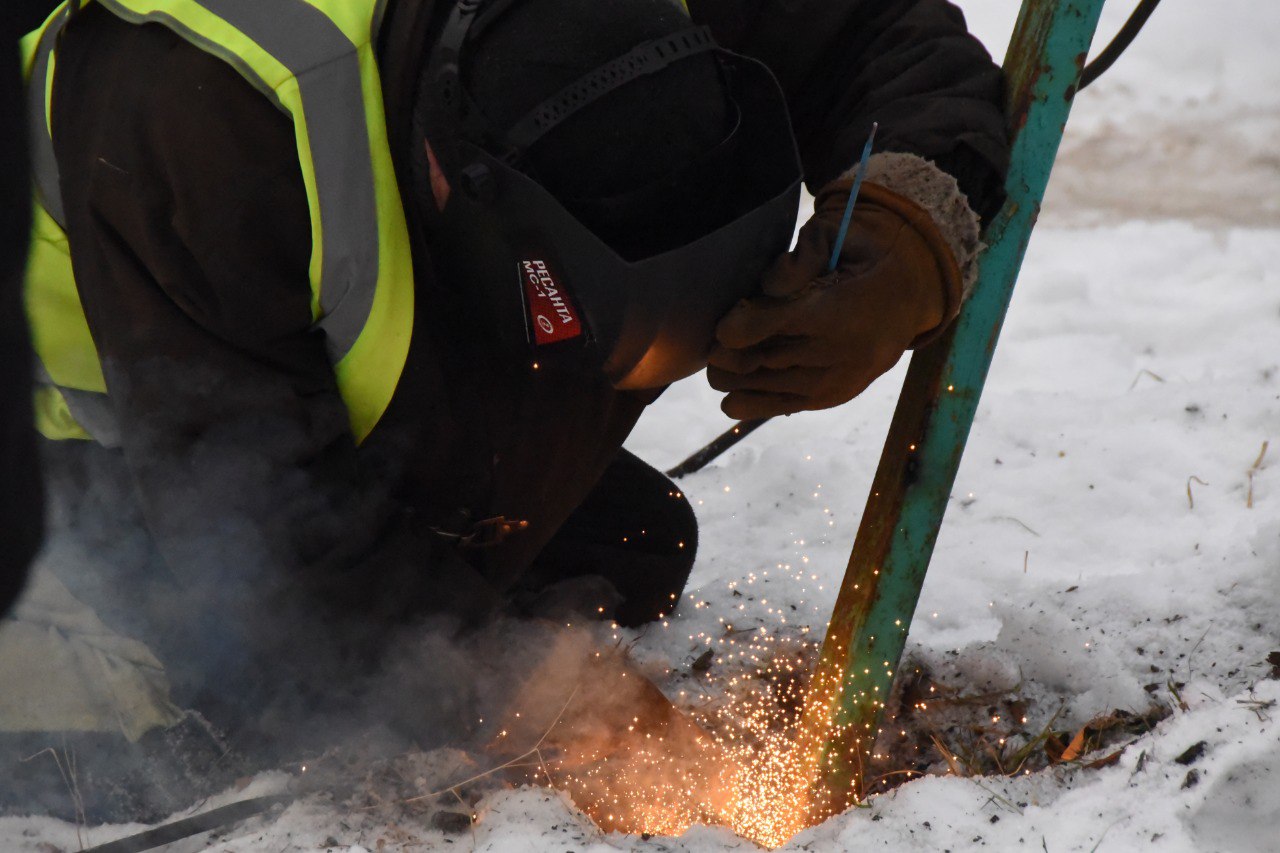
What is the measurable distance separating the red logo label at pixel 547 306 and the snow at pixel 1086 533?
72cm

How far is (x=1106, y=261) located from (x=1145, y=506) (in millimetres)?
1389

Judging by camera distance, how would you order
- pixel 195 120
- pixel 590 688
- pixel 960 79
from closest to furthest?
pixel 195 120 → pixel 960 79 → pixel 590 688

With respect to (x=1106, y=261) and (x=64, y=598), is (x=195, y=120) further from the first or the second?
(x=1106, y=261)

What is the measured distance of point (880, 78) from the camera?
1874mm

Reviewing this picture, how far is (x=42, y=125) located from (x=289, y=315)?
1.35 feet

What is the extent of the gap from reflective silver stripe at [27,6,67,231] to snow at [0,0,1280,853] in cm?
95

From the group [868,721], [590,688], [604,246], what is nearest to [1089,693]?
[868,721]

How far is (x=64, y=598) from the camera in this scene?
2006mm

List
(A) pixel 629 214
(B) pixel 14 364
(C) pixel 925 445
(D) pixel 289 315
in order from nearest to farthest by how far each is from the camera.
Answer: (B) pixel 14 364, (A) pixel 629 214, (D) pixel 289 315, (C) pixel 925 445

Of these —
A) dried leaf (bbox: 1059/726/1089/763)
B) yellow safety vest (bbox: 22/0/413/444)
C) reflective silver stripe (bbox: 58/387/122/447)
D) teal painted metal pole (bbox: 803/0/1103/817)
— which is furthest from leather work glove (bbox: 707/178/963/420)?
reflective silver stripe (bbox: 58/387/122/447)

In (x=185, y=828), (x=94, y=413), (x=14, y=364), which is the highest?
(x=14, y=364)

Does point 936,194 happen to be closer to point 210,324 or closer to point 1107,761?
point 1107,761

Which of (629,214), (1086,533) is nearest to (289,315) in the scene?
(629,214)

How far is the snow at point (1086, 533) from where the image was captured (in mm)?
1632
